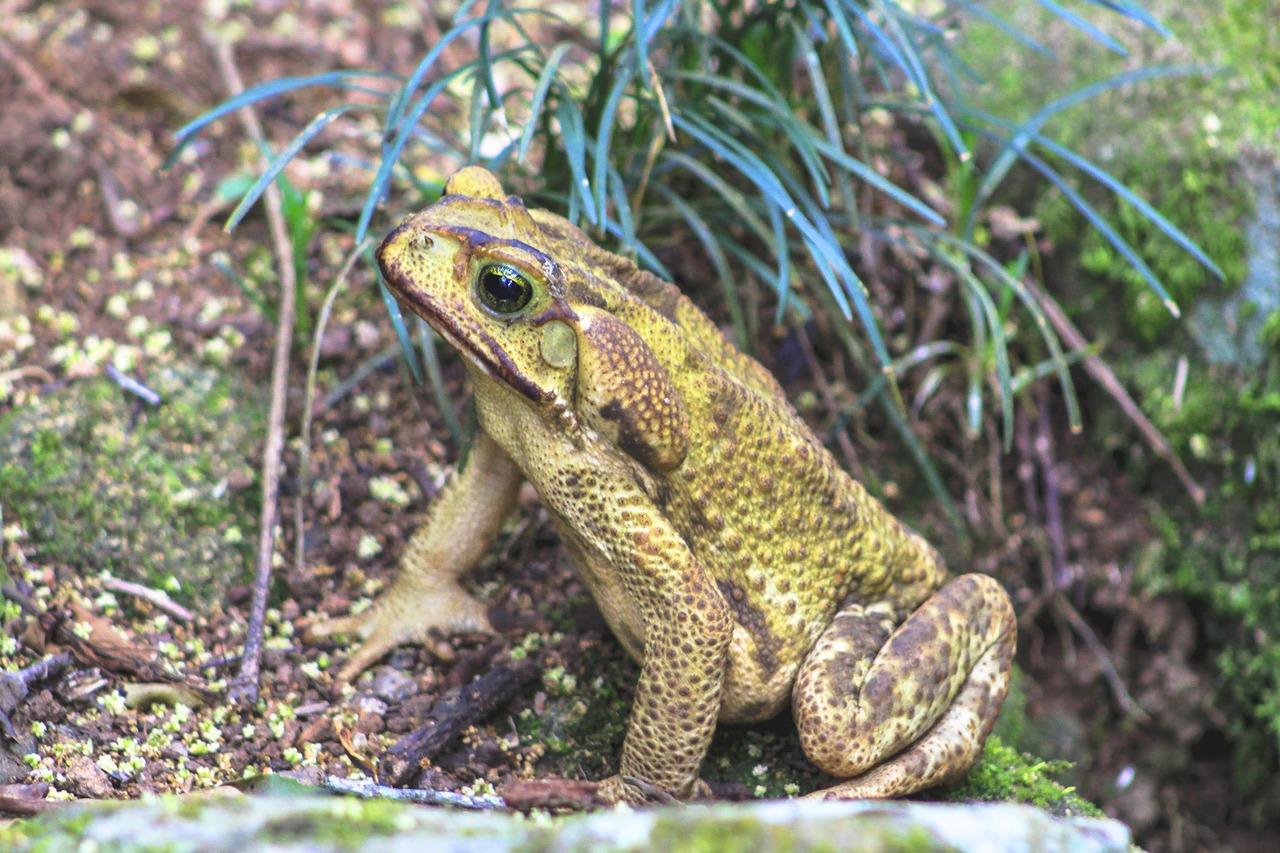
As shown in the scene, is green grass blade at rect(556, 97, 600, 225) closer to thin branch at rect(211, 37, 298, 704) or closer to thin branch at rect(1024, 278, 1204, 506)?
thin branch at rect(211, 37, 298, 704)

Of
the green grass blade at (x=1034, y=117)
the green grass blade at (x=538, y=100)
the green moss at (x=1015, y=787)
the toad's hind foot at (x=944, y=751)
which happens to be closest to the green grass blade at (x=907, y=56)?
the green grass blade at (x=1034, y=117)

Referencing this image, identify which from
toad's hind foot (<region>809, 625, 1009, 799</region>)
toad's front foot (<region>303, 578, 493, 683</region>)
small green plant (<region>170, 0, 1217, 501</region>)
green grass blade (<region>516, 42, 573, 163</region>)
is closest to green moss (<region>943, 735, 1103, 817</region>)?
toad's hind foot (<region>809, 625, 1009, 799</region>)

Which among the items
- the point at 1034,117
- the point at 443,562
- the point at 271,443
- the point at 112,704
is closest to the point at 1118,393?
the point at 1034,117

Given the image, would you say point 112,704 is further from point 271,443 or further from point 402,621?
point 271,443

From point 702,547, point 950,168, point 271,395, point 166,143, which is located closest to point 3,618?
point 271,395

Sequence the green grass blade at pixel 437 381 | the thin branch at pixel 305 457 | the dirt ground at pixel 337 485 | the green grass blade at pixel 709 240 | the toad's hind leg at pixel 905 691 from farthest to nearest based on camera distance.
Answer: the green grass blade at pixel 709 240
the green grass blade at pixel 437 381
the thin branch at pixel 305 457
the dirt ground at pixel 337 485
the toad's hind leg at pixel 905 691

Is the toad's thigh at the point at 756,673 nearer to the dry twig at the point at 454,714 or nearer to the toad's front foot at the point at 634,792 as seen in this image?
the toad's front foot at the point at 634,792
